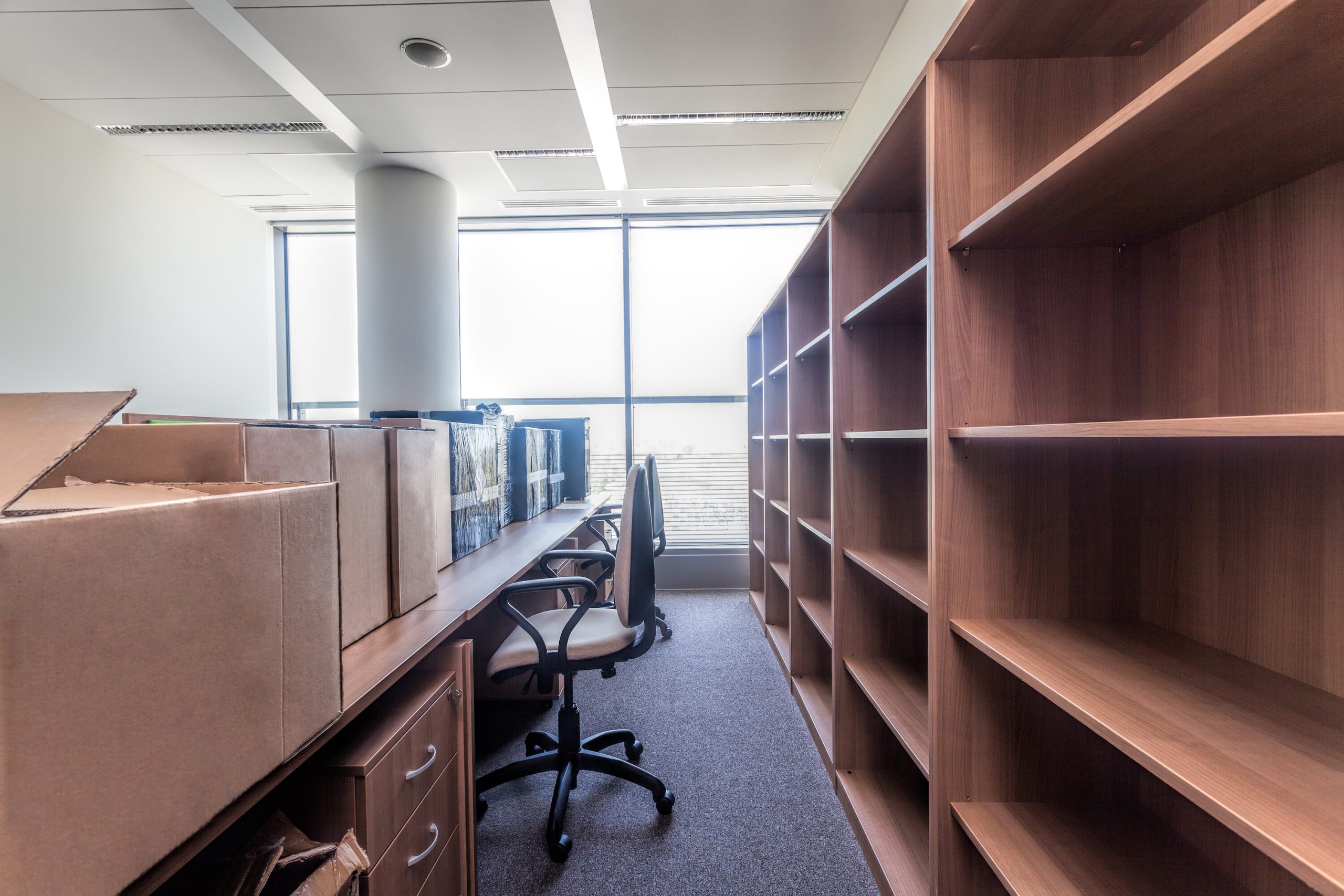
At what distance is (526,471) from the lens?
2.49 meters

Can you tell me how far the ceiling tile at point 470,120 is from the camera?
7.86ft

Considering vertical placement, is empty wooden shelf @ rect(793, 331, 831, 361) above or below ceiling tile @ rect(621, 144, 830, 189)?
below

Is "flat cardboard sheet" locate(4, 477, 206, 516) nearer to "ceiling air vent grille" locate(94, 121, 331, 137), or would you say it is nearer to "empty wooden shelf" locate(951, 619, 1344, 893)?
"empty wooden shelf" locate(951, 619, 1344, 893)

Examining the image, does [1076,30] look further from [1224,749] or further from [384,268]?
[384,268]

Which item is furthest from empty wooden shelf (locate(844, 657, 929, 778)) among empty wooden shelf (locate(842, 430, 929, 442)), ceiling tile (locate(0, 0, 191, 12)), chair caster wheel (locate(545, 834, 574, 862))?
ceiling tile (locate(0, 0, 191, 12))

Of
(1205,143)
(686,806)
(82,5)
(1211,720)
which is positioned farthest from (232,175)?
(1211,720)

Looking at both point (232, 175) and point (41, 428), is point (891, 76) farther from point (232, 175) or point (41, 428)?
point (232, 175)

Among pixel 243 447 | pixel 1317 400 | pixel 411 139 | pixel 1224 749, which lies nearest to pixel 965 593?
pixel 1224 749

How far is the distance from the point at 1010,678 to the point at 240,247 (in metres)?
4.93

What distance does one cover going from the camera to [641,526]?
5.21 feet

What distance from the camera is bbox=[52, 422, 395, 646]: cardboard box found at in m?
0.81

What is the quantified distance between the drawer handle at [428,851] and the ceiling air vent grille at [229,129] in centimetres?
320

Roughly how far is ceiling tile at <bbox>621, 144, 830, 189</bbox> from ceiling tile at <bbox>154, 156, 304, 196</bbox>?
221 centimetres

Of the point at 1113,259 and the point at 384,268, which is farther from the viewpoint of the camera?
the point at 384,268
